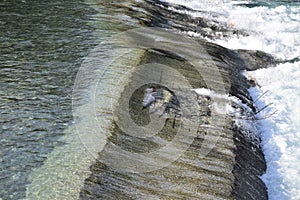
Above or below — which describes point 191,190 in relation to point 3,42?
below

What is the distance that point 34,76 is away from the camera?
9.80 metres

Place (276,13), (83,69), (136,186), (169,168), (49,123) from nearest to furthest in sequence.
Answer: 1. (136,186)
2. (169,168)
3. (49,123)
4. (83,69)
5. (276,13)

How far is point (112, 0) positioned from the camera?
1564 centimetres

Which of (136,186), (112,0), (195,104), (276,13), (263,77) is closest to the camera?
(136,186)

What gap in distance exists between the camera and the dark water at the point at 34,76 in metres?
7.39

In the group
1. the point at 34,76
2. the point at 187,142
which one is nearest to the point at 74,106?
the point at 34,76

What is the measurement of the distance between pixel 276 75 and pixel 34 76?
283 inches

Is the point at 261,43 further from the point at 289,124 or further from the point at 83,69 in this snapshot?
the point at 83,69

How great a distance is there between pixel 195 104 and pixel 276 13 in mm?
9722

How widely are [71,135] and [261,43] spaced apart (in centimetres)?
885

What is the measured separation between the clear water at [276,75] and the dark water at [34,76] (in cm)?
435

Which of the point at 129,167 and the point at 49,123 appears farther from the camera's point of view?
the point at 49,123

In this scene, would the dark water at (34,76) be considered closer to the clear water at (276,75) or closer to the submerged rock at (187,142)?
the submerged rock at (187,142)

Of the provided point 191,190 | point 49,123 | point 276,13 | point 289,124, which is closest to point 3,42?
point 49,123
